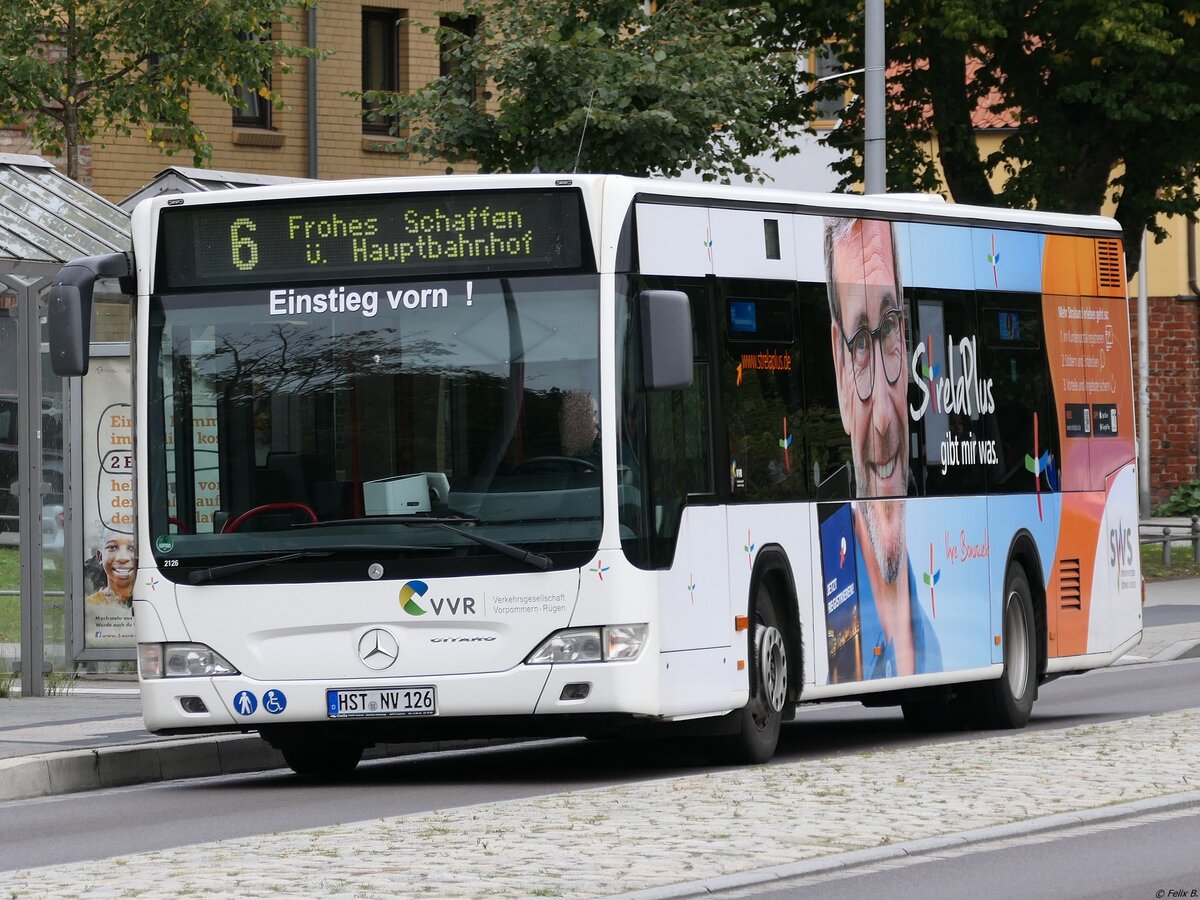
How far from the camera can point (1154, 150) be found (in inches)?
1300

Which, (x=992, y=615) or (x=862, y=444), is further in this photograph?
(x=992, y=615)

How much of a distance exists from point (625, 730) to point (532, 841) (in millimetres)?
2805

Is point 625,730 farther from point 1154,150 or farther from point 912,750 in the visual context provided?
point 1154,150

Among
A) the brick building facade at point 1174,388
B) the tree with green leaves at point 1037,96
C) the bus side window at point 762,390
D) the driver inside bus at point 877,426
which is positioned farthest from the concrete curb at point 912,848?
the brick building facade at point 1174,388

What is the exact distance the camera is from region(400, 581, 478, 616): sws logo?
1190cm

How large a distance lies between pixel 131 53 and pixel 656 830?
67.7ft

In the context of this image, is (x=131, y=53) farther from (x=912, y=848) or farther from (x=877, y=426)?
(x=912, y=848)

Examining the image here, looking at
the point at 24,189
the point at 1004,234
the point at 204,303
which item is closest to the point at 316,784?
the point at 204,303

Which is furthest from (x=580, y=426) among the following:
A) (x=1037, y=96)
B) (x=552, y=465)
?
(x=1037, y=96)

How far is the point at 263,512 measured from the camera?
39.9 feet

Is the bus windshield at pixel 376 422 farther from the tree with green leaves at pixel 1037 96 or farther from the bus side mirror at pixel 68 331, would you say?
the tree with green leaves at pixel 1037 96

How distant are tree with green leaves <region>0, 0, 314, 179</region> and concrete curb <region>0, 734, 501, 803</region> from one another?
14.8 metres

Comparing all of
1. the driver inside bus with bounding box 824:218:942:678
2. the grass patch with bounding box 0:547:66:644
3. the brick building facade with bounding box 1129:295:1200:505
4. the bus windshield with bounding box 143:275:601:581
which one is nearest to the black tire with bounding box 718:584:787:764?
the driver inside bus with bounding box 824:218:942:678

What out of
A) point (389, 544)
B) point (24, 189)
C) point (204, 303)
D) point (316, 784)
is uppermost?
point (24, 189)
